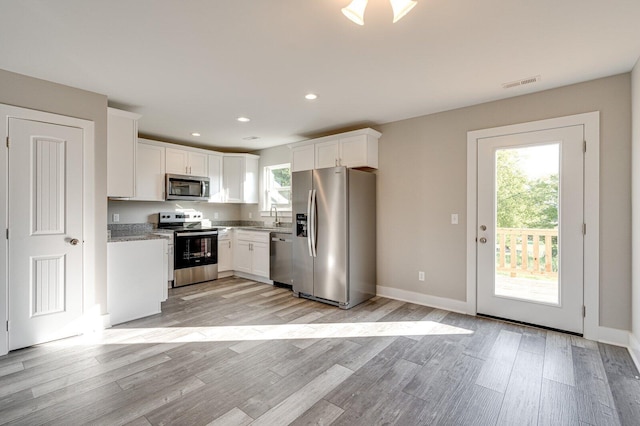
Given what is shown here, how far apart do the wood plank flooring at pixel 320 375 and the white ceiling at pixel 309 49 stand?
240cm

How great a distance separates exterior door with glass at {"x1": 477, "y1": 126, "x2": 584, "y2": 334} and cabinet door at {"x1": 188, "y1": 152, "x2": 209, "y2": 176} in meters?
4.29

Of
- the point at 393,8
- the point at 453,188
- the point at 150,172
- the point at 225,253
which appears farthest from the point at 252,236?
the point at 393,8

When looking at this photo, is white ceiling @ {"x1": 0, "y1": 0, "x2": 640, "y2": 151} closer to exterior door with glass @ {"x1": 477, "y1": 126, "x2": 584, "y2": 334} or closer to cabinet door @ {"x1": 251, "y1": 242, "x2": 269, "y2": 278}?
exterior door with glass @ {"x1": 477, "y1": 126, "x2": 584, "y2": 334}

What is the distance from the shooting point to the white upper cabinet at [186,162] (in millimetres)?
4871

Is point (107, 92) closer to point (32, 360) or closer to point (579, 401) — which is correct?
point (32, 360)

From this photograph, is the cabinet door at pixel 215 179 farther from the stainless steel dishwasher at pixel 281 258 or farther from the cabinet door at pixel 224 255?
the stainless steel dishwasher at pixel 281 258

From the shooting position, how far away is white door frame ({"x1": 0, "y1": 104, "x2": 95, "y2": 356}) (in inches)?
99.0


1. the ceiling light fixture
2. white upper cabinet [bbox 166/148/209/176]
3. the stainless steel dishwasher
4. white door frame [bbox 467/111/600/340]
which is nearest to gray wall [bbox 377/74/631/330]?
white door frame [bbox 467/111/600/340]

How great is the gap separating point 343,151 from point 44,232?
11.0 ft

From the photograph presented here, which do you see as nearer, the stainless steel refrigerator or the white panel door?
the white panel door

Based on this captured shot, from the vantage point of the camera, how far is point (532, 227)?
309 cm

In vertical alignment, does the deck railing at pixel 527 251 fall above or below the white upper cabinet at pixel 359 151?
below

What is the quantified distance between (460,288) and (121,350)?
3.49 meters

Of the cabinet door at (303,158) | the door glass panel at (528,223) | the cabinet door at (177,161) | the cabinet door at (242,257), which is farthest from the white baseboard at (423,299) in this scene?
the cabinet door at (177,161)
